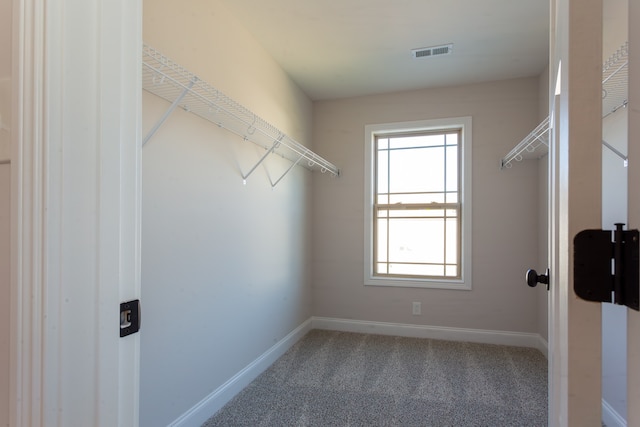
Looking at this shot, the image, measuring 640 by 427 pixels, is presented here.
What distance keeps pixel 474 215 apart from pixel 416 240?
626 mm

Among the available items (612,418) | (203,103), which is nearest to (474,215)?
(612,418)

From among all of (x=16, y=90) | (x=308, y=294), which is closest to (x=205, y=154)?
(x=16, y=90)

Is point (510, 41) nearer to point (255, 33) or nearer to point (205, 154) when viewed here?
point (255, 33)

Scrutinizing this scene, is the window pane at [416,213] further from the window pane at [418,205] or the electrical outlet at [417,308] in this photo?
→ the electrical outlet at [417,308]

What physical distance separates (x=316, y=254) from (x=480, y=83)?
2.44 metres

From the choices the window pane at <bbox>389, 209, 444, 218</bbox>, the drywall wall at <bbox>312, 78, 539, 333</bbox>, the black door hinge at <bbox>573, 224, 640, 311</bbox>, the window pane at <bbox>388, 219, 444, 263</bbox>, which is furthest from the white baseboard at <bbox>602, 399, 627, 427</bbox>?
the window pane at <bbox>389, 209, 444, 218</bbox>

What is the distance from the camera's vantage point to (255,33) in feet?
8.06

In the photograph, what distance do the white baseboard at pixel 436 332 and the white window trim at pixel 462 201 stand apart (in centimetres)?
42

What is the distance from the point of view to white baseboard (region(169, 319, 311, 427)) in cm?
182

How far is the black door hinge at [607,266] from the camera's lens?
0.44 meters

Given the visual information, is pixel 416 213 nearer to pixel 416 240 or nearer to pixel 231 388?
pixel 416 240

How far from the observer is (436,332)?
3.31 meters

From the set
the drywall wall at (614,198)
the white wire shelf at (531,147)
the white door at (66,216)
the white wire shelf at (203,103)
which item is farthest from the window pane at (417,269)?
the white door at (66,216)

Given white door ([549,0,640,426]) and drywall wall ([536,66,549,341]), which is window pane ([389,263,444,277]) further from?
white door ([549,0,640,426])
